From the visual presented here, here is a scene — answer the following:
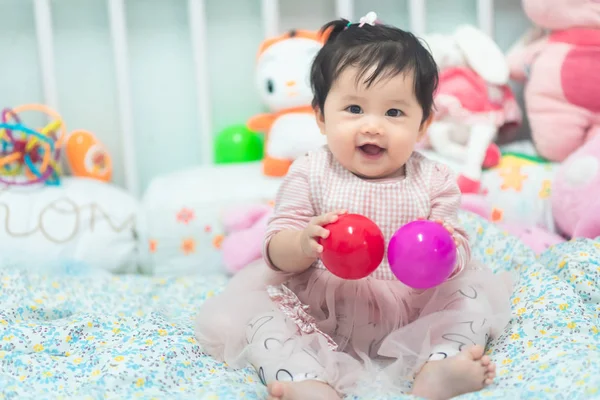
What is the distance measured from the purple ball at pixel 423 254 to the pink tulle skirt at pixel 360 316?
9 centimetres

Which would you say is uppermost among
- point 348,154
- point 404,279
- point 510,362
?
point 348,154

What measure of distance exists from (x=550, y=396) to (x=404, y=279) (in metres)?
0.20

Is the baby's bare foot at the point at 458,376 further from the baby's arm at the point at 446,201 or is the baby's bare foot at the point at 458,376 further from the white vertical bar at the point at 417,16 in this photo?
the white vertical bar at the point at 417,16

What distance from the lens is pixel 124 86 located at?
5.35ft

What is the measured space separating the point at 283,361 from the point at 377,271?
0.68 ft

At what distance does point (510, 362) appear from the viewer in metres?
0.85

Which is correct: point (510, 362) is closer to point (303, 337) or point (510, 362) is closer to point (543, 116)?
point (303, 337)

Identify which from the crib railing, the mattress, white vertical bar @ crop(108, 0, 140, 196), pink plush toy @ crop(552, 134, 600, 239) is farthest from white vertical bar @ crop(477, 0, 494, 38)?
white vertical bar @ crop(108, 0, 140, 196)

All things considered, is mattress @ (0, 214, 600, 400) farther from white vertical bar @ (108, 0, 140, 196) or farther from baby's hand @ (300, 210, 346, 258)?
white vertical bar @ (108, 0, 140, 196)

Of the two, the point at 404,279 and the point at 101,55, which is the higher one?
the point at 101,55

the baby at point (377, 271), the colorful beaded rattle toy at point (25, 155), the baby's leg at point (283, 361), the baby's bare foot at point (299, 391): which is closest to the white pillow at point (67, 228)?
the colorful beaded rattle toy at point (25, 155)

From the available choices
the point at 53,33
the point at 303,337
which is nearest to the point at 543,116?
the point at 303,337

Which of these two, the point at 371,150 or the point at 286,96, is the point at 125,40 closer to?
the point at 286,96

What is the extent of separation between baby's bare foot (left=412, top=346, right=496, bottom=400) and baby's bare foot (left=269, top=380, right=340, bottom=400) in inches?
4.5
